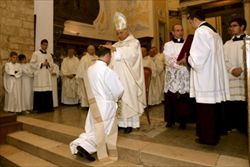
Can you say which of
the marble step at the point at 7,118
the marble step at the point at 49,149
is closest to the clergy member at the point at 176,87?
the marble step at the point at 49,149

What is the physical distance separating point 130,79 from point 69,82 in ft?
14.3

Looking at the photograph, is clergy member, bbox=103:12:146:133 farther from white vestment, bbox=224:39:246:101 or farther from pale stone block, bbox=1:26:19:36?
pale stone block, bbox=1:26:19:36

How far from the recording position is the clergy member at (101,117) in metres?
3.32

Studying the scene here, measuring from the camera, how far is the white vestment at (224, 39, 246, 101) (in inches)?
157

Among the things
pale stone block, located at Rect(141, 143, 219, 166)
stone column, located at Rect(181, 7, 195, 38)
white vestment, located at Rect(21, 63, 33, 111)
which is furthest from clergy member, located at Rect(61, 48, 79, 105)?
stone column, located at Rect(181, 7, 195, 38)

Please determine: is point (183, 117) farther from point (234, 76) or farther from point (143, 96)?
point (234, 76)

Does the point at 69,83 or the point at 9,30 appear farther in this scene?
the point at 69,83

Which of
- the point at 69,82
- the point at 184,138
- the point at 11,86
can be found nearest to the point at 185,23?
the point at 69,82

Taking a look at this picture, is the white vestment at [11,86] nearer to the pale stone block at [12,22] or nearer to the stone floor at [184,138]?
the pale stone block at [12,22]

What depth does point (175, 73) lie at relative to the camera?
427cm

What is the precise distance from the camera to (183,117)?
4250mm

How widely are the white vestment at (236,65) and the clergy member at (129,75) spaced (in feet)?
4.95

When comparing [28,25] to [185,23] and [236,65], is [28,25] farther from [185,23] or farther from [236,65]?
[185,23]

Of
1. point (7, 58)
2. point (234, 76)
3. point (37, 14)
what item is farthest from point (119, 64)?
point (37, 14)
